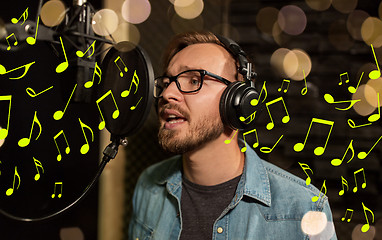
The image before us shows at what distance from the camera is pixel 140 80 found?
771mm

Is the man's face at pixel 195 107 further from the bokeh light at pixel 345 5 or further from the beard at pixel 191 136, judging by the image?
the bokeh light at pixel 345 5

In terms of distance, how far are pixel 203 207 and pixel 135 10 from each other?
0.93 m

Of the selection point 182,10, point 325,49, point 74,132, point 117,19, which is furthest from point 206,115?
point 325,49

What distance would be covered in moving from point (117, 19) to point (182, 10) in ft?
1.43

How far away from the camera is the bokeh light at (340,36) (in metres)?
1.71

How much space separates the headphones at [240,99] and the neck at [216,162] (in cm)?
15

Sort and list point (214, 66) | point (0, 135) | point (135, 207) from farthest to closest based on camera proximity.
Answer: point (135, 207) < point (214, 66) < point (0, 135)

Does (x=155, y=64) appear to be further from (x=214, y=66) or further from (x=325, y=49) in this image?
(x=325, y=49)

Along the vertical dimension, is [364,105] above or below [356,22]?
below

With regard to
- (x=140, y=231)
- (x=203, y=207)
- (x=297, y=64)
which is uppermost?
(x=297, y=64)

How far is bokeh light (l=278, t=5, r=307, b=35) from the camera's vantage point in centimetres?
175

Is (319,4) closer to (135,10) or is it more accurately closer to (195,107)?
(135,10)

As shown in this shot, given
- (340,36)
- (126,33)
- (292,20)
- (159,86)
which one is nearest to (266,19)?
(292,20)

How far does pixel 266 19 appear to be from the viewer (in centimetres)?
183
